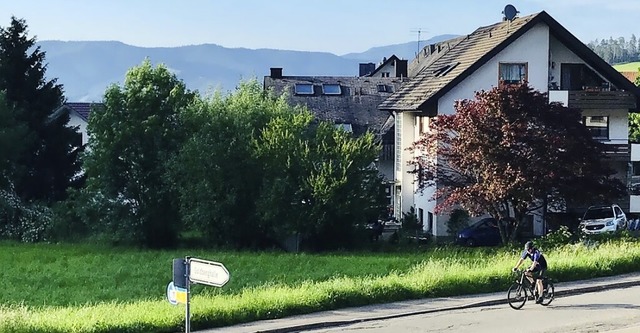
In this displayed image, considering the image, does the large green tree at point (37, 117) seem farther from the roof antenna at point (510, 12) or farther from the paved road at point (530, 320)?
the paved road at point (530, 320)

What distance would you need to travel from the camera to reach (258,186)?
40.4 m

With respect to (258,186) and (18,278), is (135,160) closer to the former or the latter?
(258,186)

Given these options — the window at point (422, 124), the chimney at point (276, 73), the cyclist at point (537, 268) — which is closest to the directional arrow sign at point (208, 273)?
the cyclist at point (537, 268)

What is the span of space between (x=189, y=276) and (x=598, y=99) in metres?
35.3

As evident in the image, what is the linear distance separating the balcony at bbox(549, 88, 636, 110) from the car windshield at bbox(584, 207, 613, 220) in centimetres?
480

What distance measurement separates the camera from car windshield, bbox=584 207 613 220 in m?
41.2

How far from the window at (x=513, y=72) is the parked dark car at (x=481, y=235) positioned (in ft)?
23.6

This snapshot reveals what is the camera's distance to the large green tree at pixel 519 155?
3466 centimetres

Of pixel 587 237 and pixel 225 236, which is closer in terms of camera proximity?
pixel 587 237

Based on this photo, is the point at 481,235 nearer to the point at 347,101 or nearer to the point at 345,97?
the point at 347,101

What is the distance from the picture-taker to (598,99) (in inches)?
1682

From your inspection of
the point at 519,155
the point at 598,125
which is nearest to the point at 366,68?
the point at 598,125

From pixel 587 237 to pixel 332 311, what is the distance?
15.4 metres

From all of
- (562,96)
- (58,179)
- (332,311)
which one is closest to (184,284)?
(332,311)
